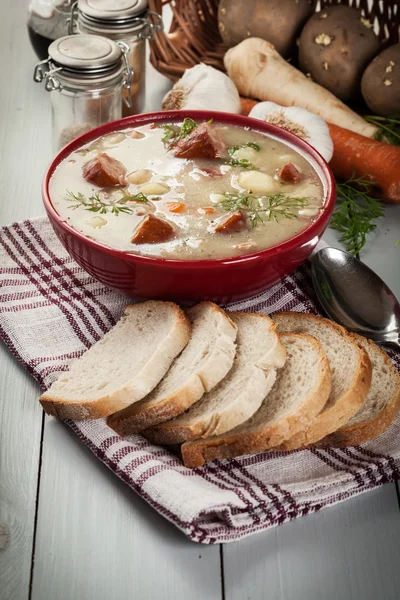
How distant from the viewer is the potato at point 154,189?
286 centimetres

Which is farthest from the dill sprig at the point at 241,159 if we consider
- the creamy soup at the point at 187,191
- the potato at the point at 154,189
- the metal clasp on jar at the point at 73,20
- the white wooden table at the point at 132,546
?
the metal clasp on jar at the point at 73,20

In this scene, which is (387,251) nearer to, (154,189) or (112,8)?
(154,189)

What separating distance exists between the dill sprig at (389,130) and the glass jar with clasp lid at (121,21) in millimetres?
1105

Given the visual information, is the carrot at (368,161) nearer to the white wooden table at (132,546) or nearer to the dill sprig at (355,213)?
the dill sprig at (355,213)

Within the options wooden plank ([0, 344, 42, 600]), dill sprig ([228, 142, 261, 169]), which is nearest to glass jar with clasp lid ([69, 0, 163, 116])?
dill sprig ([228, 142, 261, 169])

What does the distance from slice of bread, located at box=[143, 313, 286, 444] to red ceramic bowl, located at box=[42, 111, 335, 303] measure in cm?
19

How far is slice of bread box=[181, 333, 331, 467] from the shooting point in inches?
90.4

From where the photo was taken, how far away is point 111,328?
2.80 metres

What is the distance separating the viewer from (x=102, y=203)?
9.18 feet

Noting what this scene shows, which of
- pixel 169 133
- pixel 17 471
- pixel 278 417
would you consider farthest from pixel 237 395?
pixel 169 133

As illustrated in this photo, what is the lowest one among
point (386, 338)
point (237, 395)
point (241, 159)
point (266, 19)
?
point (386, 338)

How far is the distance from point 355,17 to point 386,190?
907 mm

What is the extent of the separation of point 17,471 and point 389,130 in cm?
232

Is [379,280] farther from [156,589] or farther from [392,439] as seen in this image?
[156,589]
